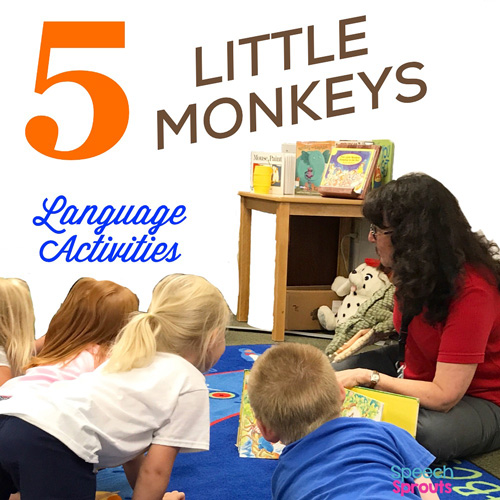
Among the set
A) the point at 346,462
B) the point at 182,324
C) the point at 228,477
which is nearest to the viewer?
the point at 346,462

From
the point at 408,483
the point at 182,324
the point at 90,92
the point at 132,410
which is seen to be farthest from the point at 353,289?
the point at 408,483

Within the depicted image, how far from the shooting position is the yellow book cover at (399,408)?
5.66ft

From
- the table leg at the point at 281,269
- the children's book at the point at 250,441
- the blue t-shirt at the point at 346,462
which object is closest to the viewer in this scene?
the blue t-shirt at the point at 346,462

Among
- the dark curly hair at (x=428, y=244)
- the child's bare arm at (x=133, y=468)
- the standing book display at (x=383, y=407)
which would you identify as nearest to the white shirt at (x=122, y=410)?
the child's bare arm at (x=133, y=468)

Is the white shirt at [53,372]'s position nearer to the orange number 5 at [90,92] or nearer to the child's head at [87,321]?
the child's head at [87,321]

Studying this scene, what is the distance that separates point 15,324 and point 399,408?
2.95 feet

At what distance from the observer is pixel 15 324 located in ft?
5.32

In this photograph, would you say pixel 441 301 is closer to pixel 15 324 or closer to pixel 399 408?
pixel 399 408

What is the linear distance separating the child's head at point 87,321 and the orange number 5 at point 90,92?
7.35 feet

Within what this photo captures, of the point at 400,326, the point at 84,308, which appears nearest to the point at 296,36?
the point at 400,326

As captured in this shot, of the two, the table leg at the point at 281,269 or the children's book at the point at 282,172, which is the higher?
the children's book at the point at 282,172

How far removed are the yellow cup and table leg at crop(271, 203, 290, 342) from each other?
0.98ft

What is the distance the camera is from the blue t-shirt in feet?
3.35

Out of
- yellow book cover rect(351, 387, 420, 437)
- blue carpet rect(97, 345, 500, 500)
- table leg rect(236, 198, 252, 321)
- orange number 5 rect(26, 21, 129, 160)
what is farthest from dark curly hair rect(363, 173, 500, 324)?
orange number 5 rect(26, 21, 129, 160)
